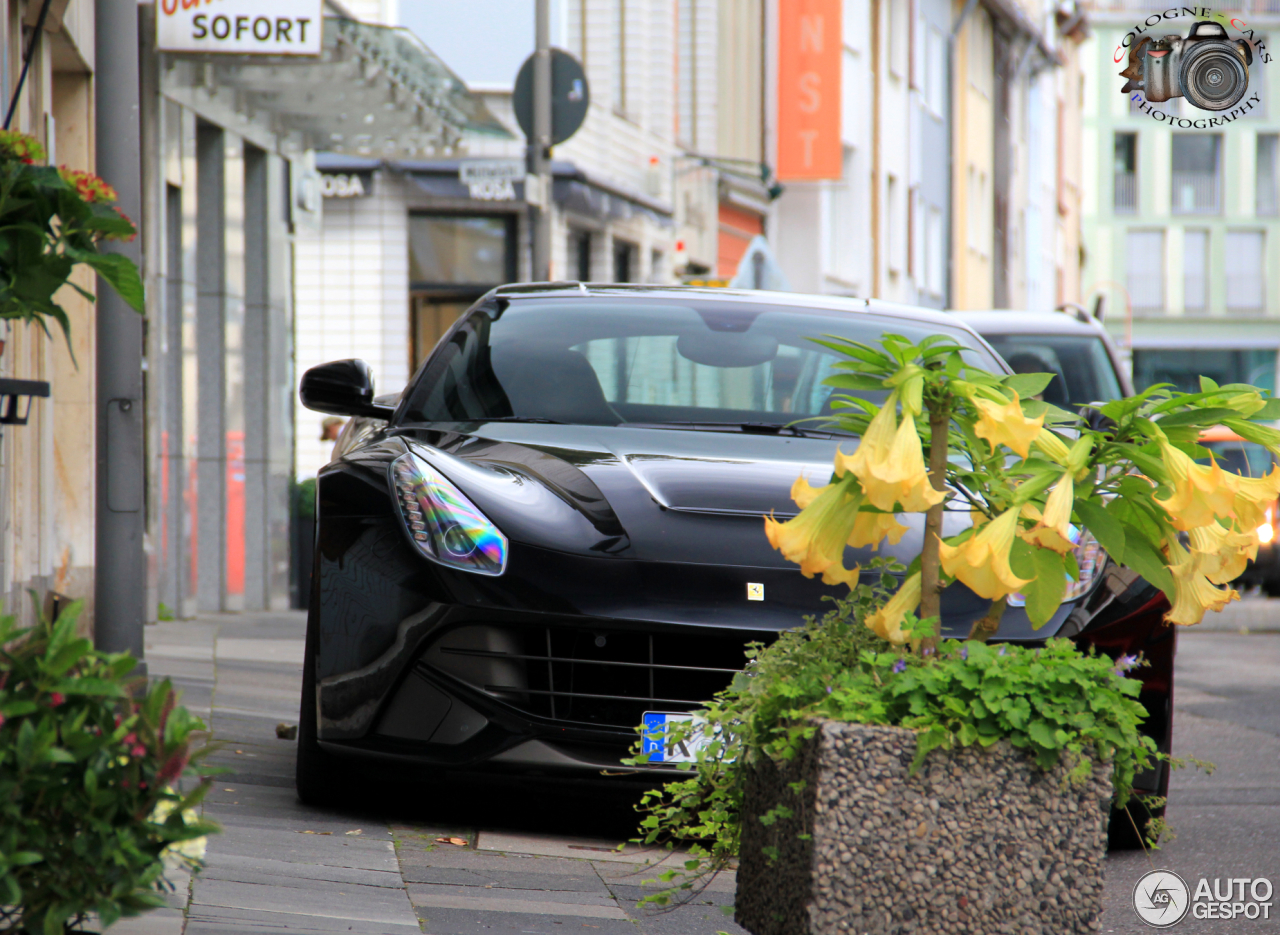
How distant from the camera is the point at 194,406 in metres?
12.3

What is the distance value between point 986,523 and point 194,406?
10.2 meters

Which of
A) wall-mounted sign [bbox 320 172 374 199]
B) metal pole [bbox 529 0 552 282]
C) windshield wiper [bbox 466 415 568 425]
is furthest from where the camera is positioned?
wall-mounted sign [bbox 320 172 374 199]

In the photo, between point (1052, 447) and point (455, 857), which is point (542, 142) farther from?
point (1052, 447)

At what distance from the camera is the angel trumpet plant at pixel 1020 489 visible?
8.39 ft

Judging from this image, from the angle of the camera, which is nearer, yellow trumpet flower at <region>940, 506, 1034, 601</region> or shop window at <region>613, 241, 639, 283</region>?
yellow trumpet flower at <region>940, 506, 1034, 601</region>

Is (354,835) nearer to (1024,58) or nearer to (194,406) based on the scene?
(194,406)

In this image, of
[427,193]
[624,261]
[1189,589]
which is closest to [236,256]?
[427,193]

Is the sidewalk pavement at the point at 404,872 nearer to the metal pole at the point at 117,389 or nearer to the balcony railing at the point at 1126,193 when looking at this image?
the metal pole at the point at 117,389

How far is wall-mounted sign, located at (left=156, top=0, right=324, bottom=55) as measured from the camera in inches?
403

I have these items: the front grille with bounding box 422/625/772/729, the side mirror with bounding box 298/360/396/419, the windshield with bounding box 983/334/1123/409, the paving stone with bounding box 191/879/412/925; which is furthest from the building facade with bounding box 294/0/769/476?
the paving stone with bounding box 191/879/412/925

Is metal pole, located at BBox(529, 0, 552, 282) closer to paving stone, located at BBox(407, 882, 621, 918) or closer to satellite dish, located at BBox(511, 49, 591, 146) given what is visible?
satellite dish, located at BBox(511, 49, 591, 146)

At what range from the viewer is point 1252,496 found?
265 centimetres

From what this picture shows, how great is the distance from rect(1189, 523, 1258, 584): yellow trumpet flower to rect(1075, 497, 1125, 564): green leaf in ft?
0.43

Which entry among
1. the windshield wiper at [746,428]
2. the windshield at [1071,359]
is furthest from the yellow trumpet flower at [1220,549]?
the windshield at [1071,359]
